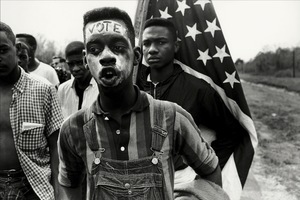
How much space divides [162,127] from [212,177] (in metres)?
0.40

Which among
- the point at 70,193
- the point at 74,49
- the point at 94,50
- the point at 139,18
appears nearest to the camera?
the point at 94,50

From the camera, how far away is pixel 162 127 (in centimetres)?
187

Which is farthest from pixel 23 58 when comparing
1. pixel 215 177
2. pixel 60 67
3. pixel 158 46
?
pixel 60 67

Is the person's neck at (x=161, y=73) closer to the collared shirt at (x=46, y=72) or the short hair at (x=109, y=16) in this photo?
the short hair at (x=109, y=16)

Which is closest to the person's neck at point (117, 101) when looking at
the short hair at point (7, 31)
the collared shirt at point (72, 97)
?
the short hair at point (7, 31)

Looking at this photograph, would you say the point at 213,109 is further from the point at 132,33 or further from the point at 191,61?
the point at 132,33

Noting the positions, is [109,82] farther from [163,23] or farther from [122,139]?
[163,23]

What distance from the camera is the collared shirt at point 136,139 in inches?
72.2

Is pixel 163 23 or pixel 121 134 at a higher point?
pixel 163 23

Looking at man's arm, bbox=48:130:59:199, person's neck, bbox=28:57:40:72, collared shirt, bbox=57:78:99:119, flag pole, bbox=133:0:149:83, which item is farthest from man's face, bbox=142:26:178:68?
person's neck, bbox=28:57:40:72

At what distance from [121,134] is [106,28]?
543 mm

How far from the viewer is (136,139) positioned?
6.03ft

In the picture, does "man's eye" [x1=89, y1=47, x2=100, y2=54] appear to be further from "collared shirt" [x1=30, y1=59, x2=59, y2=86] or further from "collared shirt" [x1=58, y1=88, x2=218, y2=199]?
"collared shirt" [x1=30, y1=59, x2=59, y2=86]

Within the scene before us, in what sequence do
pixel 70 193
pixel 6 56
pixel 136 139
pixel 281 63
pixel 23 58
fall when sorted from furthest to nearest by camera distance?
pixel 281 63, pixel 23 58, pixel 6 56, pixel 70 193, pixel 136 139
